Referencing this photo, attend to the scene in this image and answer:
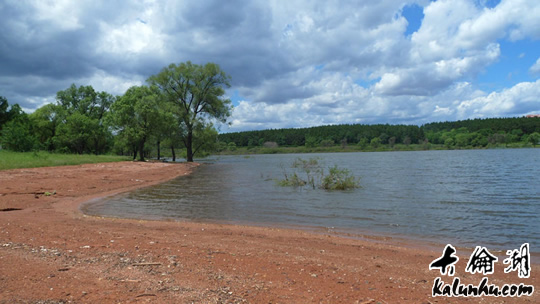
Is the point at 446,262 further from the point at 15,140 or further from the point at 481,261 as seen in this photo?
the point at 15,140

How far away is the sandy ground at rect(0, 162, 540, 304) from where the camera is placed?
4.57m

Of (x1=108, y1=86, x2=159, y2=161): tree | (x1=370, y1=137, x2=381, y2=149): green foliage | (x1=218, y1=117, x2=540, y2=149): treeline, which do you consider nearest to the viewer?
(x1=108, y1=86, x2=159, y2=161): tree

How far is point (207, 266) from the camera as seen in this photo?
579cm

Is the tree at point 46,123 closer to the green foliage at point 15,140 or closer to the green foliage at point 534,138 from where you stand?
the green foliage at point 15,140

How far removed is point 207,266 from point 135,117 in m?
43.9

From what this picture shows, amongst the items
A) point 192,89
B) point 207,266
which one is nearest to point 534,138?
point 192,89

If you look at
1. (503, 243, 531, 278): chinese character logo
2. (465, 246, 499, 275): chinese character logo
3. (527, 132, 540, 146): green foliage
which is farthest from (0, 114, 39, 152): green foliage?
(527, 132, 540, 146): green foliage

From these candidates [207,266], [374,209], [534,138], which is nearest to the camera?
[207,266]

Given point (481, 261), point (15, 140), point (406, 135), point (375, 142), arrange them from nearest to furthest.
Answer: point (481, 261), point (15, 140), point (375, 142), point (406, 135)

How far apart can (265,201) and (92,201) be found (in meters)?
7.84

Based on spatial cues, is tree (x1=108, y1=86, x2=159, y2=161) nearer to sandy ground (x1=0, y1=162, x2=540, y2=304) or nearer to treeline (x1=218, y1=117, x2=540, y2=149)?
sandy ground (x1=0, y1=162, x2=540, y2=304)

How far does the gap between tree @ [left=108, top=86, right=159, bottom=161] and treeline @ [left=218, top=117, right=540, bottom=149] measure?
8166 centimetres

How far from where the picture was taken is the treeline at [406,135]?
439 ft

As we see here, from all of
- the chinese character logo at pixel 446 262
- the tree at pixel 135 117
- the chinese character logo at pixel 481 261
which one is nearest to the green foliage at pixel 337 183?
the chinese character logo at pixel 481 261
